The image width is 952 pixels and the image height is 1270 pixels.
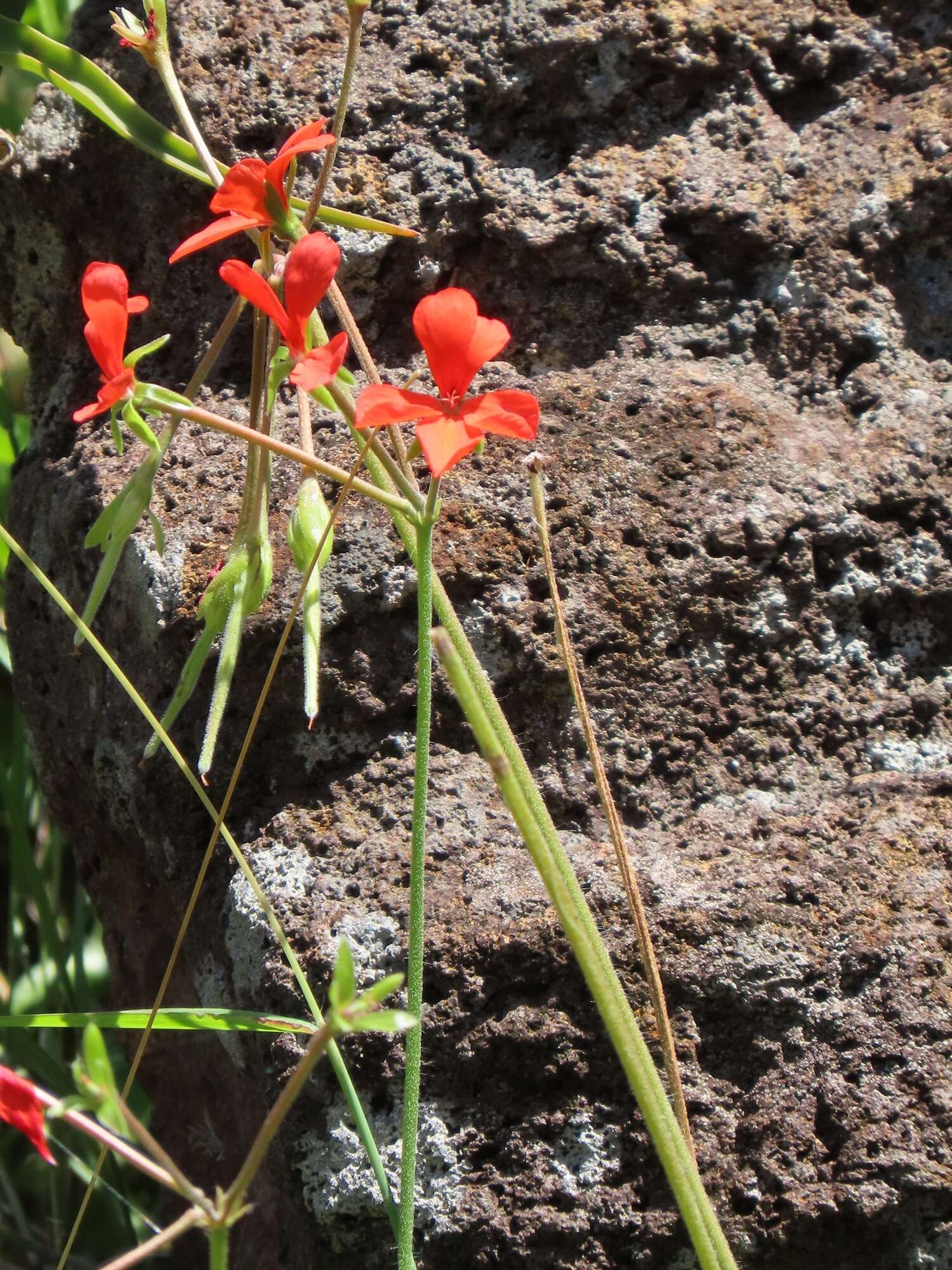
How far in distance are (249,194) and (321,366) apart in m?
0.16

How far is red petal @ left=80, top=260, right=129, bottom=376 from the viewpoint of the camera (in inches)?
26.6

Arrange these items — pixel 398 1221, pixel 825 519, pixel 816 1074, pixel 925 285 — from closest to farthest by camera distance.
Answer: pixel 398 1221 → pixel 816 1074 → pixel 825 519 → pixel 925 285

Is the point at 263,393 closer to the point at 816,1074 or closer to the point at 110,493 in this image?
the point at 110,493

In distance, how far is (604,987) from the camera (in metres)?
0.56

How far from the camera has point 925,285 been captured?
113cm

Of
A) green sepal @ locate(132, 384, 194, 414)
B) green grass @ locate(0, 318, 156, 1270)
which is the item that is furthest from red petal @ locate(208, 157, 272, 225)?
green grass @ locate(0, 318, 156, 1270)

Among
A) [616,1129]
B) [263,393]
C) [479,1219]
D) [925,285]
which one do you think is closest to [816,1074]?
[616,1129]

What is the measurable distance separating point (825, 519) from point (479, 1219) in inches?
24.3

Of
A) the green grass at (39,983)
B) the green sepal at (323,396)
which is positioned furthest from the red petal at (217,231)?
the green grass at (39,983)

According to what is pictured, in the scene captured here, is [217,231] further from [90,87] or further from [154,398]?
[90,87]

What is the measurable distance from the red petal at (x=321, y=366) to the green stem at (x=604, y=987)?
164 mm

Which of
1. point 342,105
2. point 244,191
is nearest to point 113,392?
point 244,191

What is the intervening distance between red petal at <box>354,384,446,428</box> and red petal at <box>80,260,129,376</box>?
0.16 metres

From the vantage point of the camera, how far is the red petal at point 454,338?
653mm
